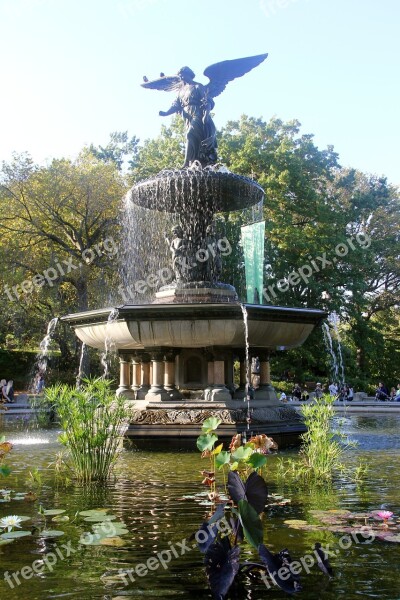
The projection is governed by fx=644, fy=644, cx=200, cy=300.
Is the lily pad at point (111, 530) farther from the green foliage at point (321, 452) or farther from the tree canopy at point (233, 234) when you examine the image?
the tree canopy at point (233, 234)

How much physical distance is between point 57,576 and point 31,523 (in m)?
1.31

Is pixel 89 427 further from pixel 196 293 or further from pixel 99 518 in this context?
pixel 196 293

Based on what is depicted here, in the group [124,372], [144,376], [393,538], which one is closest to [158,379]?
[144,376]

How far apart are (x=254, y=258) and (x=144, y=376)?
1686 centimetres

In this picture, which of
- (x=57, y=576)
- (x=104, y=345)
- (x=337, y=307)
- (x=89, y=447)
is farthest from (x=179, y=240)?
(x=337, y=307)

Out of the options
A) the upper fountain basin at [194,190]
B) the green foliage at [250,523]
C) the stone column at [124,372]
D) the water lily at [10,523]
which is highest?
the upper fountain basin at [194,190]

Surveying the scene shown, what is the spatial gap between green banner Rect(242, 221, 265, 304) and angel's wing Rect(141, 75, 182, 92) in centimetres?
1443

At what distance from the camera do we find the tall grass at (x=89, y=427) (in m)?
6.14

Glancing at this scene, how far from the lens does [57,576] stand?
3.43 meters

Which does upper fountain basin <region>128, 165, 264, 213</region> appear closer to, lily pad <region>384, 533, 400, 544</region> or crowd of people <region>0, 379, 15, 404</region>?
lily pad <region>384, 533, 400, 544</region>

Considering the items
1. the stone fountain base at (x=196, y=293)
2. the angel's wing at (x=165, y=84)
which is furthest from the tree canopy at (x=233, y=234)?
the stone fountain base at (x=196, y=293)

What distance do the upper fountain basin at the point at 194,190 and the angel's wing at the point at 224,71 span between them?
1720 millimetres

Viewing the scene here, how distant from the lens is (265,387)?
11.8 m

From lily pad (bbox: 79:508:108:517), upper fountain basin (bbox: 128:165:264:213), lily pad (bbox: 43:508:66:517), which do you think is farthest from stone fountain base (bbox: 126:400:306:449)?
lily pad (bbox: 43:508:66:517)
